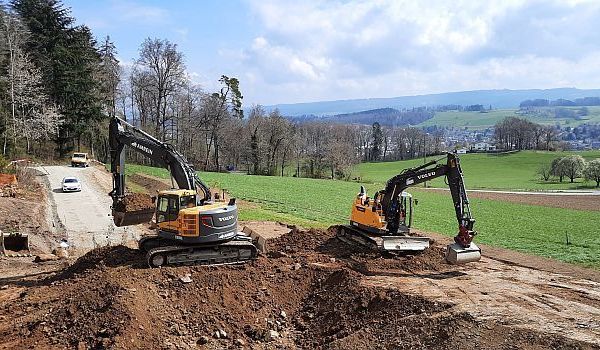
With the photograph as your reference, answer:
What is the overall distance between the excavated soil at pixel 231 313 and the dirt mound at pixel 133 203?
5.90 ft

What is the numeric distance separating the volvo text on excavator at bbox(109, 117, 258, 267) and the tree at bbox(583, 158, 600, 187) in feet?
235

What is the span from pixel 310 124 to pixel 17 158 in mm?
92964

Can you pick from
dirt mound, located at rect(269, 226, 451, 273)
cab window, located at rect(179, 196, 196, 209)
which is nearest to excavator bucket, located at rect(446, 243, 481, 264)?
dirt mound, located at rect(269, 226, 451, 273)

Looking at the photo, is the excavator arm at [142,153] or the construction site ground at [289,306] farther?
the excavator arm at [142,153]

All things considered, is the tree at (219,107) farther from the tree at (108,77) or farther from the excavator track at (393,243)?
the excavator track at (393,243)

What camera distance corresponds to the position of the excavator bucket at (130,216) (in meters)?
16.5

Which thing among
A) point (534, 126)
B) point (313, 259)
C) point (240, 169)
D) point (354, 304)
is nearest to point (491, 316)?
point (354, 304)

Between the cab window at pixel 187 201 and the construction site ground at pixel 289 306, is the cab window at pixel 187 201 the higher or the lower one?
the higher one

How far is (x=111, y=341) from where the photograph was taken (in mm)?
11266

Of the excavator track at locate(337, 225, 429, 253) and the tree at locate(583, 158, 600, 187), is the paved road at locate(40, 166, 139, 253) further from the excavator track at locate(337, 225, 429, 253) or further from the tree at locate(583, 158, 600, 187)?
the tree at locate(583, 158, 600, 187)

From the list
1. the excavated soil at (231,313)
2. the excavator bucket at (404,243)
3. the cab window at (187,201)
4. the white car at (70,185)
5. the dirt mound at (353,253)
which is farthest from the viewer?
the white car at (70,185)

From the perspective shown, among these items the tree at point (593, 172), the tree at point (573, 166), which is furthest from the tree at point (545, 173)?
A: the tree at point (593, 172)

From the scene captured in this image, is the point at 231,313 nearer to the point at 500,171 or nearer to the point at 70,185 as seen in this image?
the point at 70,185

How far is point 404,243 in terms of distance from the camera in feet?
61.8
